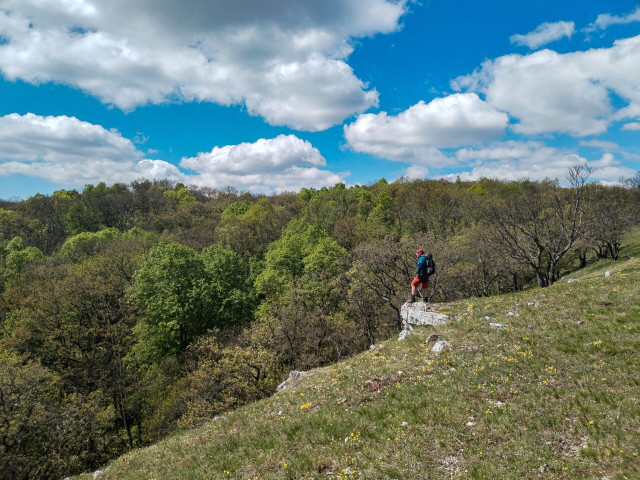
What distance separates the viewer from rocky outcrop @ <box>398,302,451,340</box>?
18.4 metres

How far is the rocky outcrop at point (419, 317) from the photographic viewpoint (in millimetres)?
18359

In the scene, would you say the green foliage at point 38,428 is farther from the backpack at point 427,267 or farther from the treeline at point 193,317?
the backpack at point 427,267

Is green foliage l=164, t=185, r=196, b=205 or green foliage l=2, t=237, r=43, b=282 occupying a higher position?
green foliage l=164, t=185, r=196, b=205

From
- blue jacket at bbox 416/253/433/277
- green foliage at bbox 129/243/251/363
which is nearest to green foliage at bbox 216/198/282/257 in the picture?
green foliage at bbox 129/243/251/363

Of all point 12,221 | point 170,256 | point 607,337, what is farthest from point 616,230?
point 12,221

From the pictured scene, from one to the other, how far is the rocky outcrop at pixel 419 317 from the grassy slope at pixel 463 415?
1849 mm

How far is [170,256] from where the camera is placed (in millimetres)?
42062

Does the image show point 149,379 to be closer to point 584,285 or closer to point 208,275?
point 208,275

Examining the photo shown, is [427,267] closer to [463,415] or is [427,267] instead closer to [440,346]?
[440,346]

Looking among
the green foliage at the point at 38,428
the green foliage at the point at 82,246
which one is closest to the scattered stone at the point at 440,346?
the green foliage at the point at 38,428

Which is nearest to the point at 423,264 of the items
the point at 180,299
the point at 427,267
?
the point at 427,267

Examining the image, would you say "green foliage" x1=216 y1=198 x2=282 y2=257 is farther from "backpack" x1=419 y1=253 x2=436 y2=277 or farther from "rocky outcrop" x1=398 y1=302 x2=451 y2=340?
"backpack" x1=419 y1=253 x2=436 y2=277

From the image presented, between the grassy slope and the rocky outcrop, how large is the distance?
1.85m

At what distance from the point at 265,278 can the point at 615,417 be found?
38914mm
